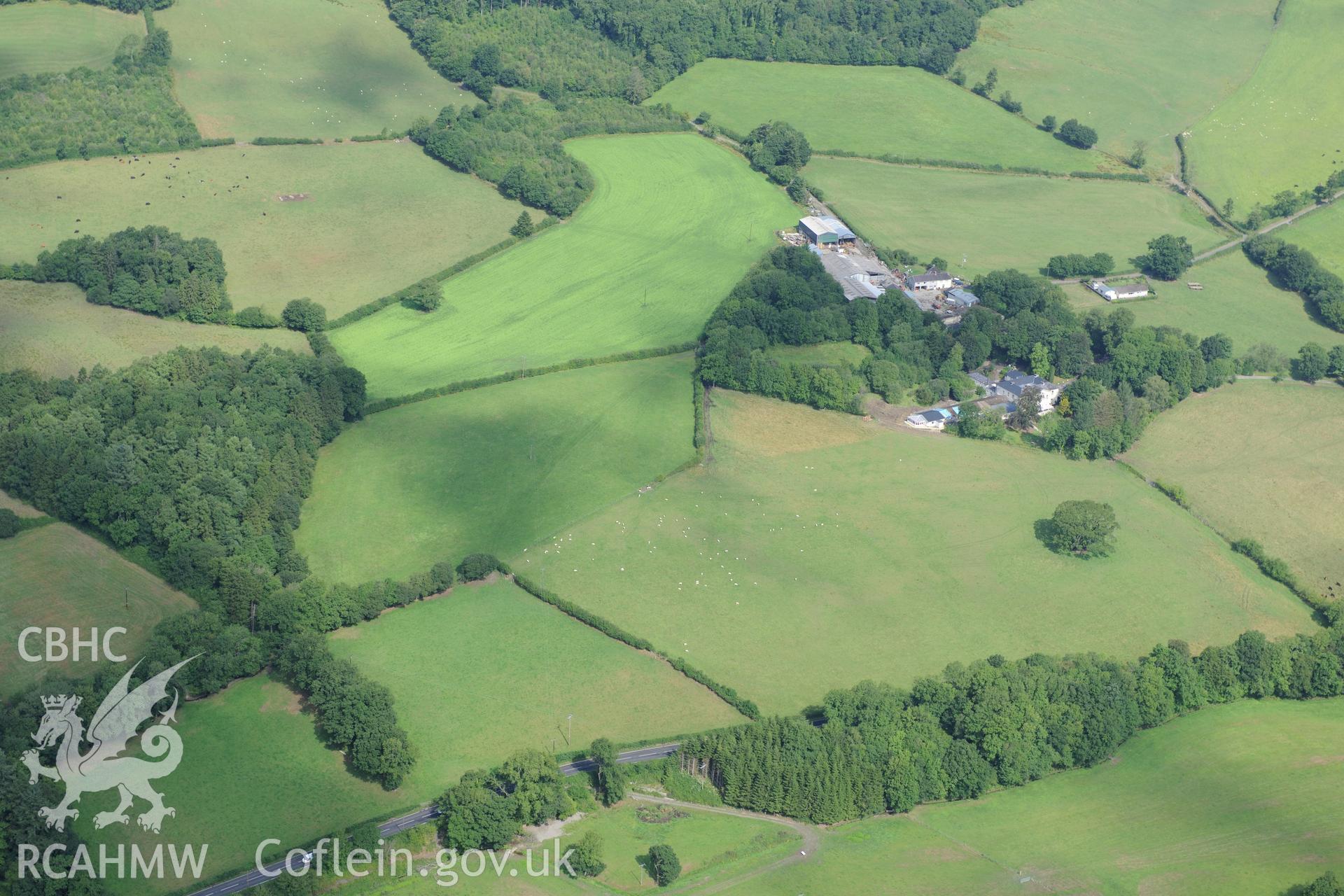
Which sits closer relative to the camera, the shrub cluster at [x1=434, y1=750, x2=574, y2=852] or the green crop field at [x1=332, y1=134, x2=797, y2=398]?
the shrub cluster at [x1=434, y1=750, x2=574, y2=852]

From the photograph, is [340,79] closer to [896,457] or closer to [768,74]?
[768,74]

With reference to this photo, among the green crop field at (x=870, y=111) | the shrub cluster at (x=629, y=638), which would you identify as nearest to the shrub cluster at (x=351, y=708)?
the shrub cluster at (x=629, y=638)

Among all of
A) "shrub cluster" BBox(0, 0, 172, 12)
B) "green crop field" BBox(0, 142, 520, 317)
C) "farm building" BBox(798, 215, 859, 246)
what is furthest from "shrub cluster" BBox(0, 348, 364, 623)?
"shrub cluster" BBox(0, 0, 172, 12)

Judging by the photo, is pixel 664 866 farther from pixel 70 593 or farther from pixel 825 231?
pixel 825 231

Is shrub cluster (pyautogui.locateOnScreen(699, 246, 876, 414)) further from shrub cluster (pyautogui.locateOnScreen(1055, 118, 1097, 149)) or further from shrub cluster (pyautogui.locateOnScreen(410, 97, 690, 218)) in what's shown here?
shrub cluster (pyautogui.locateOnScreen(1055, 118, 1097, 149))

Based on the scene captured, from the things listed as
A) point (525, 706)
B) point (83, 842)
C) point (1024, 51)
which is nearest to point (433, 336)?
point (525, 706)

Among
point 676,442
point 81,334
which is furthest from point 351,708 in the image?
point 81,334
